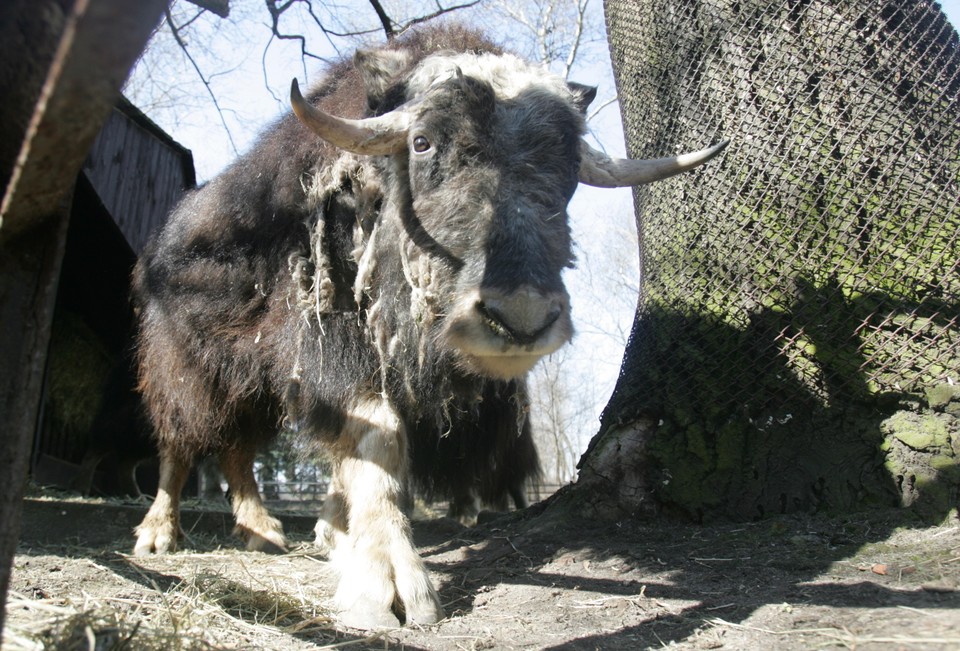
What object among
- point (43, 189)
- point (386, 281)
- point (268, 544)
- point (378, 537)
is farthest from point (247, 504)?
point (43, 189)

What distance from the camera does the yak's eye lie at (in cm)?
328

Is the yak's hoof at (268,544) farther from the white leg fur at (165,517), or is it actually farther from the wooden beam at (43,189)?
the wooden beam at (43,189)

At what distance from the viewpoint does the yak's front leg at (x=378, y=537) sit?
2996 mm

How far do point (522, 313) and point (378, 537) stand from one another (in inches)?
47.3

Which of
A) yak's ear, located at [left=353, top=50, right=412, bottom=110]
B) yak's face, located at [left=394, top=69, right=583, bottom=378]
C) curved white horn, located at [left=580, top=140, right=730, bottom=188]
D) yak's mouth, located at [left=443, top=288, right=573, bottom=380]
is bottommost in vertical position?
yak's mouth, located at [left=443, top=288, right=573, bottom=380]

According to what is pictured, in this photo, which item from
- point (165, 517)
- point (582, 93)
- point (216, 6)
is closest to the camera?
point (216, 6)

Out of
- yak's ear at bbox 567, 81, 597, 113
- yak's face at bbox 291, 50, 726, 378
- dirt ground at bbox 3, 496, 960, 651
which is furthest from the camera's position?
yak's ear at bbox 567, 81, 597, 113

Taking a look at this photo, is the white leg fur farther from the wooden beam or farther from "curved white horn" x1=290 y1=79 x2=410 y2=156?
the wooden beam

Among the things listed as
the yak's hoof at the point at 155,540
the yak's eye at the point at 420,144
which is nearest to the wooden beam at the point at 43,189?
the yak's eye at the point at 420,144

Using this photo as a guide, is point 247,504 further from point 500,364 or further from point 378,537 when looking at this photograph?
point 500,364

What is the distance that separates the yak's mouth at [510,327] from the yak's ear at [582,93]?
1.44 m

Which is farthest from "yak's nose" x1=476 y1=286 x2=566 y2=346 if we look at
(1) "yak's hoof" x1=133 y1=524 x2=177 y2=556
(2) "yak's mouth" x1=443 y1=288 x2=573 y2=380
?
(1) "yak's hoof" x1=133 y1=524 x2=177 y2=556

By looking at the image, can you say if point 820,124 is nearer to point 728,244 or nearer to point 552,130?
point 728,244

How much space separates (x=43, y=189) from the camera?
4.52ft
